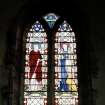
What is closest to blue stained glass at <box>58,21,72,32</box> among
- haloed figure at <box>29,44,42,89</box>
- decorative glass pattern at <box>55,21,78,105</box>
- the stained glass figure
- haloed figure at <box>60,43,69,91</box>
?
decorative glass pattern at <box>55,21,78,105</box>

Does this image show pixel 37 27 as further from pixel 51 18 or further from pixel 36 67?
pixel 36 67

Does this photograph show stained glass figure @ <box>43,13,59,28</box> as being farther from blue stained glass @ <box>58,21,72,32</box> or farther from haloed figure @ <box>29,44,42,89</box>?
haloed figure @ <box>29,44,42,89</box>

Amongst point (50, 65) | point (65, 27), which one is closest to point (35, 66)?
point (50, 65)

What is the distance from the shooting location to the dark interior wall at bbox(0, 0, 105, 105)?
8625 millimetres

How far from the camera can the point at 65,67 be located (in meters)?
9.02

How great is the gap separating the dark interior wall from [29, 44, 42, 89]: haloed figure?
1.70ft

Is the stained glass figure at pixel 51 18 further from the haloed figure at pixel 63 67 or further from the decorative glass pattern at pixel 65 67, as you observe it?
the haloed figure at pixel 63 67
